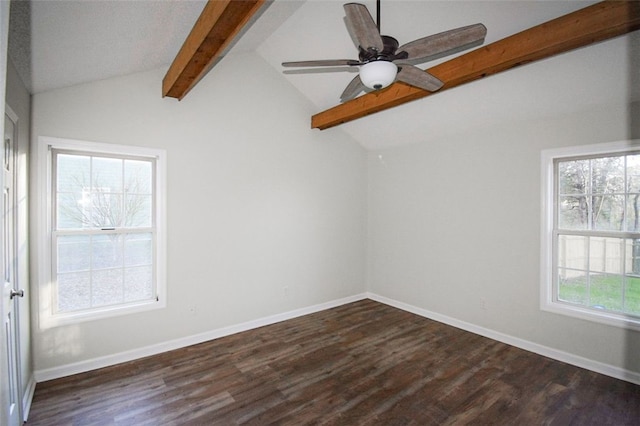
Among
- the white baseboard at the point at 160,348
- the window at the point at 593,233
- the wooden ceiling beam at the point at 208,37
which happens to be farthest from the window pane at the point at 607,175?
the white baseboard at the point at 160,348

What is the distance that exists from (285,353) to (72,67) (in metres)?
3.21

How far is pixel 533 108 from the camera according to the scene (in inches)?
128

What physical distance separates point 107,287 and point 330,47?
135 inches

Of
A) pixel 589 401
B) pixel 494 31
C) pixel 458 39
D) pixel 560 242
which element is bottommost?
pixel 589 401

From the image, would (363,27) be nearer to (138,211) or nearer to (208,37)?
(208,37)

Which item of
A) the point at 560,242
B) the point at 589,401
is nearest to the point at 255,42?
the point at 560,242

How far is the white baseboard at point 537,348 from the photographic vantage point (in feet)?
9.45

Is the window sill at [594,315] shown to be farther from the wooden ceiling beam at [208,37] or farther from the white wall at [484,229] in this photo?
the wooden ceiling beam at [208,37]

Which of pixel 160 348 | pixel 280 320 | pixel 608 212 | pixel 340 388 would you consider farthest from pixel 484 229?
pixel 160 348

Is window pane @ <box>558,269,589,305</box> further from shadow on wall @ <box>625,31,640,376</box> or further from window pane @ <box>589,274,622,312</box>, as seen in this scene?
shadow on wall @ <box>625,31,640,376</box>

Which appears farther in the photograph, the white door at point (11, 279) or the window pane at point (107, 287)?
the window pane at point (107, 287)

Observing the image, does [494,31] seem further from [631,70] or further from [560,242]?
[560,242]

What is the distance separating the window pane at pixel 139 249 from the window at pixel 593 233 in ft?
13.8

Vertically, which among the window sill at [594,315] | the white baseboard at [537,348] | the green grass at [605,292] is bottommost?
the white baseboard at [537,348]
